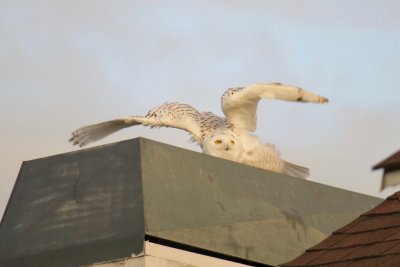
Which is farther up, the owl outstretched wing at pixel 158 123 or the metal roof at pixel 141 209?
the owl outstretched wing at pixel 158 123

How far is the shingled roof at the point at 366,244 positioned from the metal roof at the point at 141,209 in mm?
4007

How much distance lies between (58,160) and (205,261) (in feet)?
6.83

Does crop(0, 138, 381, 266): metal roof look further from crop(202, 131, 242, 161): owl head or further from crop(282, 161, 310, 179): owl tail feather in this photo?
crop(282, 161, 310, 179): owl tail feather

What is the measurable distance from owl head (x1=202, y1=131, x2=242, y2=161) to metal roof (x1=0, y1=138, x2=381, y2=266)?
86.6 inches

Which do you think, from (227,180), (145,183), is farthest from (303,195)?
(145,183)

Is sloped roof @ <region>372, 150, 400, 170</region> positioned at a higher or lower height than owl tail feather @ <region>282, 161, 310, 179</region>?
lower

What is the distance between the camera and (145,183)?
18891 mm

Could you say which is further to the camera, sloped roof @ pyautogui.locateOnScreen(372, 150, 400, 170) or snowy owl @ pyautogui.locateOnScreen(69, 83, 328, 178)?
snowy owl @ pyautogui.locateOnScreen(69, 83, 328, 178)

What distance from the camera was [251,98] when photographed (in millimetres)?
22578

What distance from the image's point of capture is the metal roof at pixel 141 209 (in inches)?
741

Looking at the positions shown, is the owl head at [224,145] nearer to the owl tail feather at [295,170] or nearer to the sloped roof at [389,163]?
the owl tail feather at [295,170]

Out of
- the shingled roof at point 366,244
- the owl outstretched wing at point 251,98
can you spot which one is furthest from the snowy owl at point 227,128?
Answer: the shingled roof at point 366,244

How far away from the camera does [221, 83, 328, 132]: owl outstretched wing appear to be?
21516mm

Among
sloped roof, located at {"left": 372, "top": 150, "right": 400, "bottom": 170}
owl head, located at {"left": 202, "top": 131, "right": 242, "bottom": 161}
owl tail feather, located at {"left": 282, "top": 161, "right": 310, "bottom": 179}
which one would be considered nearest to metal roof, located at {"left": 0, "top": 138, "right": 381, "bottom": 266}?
owl head, located at {"left": 202, "top": 131, "right": 242, "bottom": 161}
